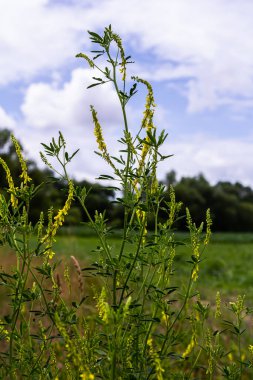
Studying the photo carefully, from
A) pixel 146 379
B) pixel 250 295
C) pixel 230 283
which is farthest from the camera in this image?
pixel 230 283

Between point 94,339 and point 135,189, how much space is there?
0.71 meters

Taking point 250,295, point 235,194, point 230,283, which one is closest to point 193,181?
point 235,194

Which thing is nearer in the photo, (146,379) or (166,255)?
(146,379)

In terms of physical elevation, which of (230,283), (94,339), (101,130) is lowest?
(230,283)

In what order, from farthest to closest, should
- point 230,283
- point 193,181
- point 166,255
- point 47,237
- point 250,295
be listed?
point 193,181, point 230,283, point 250,295, point 166,255, point 47,237

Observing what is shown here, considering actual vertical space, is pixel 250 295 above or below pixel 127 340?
below

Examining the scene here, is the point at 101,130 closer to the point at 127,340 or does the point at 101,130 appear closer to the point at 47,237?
the point at 47,237

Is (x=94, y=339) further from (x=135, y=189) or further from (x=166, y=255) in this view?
(x=135, y=189)

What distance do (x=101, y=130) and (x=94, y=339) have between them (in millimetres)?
957

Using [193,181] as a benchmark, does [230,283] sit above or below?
below

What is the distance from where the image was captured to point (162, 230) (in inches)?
→ 106

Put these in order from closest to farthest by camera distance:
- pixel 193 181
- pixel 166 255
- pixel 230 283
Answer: pixel 166 255 < pixel 230 283 < pixel 193 181

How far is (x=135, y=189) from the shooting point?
2.68m

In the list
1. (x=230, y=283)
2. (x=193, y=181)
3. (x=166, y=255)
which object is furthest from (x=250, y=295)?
(x=193, y=181)
